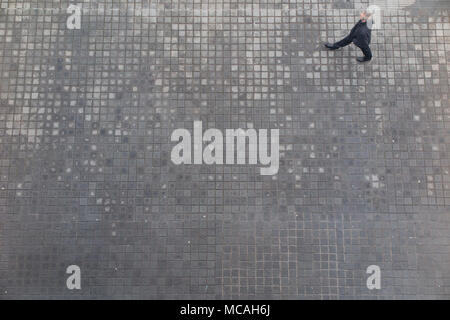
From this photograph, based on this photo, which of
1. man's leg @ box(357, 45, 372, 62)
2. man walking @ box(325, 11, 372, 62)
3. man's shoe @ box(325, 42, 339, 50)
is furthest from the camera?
man's shoe @ box(325, 42, 339, 50)

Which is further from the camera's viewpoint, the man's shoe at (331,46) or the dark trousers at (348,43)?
the man's shoe at (331,46)

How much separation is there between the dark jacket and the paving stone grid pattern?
429 millimetres

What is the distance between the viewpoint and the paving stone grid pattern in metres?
6.08

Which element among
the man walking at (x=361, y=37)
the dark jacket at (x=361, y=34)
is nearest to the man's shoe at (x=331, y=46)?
the man walking at (x=361, y=37)

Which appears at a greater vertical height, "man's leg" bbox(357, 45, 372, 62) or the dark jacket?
the dark jacket

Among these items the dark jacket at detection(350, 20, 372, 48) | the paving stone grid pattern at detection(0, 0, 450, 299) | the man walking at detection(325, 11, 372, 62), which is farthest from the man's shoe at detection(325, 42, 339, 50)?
the dark jacket at detection(350, 20, 372, 48)

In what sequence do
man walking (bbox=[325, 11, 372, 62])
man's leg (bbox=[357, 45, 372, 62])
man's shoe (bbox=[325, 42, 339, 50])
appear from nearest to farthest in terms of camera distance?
man walking (bbox=[325, 11, 372, 62]) < man's leg (bbox=[357, 45, 372, 62]) < man's shoe (bbox=[325, 42, 339, 50])

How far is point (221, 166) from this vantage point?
6.32m

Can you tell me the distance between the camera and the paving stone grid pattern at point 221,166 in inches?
239

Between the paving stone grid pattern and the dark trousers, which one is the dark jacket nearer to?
the dark trousers

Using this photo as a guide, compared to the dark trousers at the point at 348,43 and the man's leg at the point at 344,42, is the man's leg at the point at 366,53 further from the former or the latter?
the man's leg at the point at 344,42

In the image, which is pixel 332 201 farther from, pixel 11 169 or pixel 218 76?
pixel 11 169

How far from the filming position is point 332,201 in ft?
20.5

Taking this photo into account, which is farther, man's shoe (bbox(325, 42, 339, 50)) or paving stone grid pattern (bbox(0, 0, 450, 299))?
man's shoe (bbox(325, 42, 339, 50))
